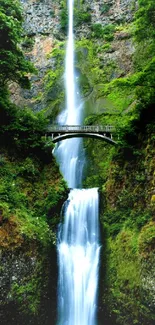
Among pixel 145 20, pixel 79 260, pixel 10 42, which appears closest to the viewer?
pixel 79 260

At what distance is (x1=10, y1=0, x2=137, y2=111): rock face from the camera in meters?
37.0

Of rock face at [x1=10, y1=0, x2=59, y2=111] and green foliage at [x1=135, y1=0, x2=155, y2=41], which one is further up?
rock face at [x1=10, y1=0, x2=59, y2=111]

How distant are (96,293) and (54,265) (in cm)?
225

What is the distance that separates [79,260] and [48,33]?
108 ft

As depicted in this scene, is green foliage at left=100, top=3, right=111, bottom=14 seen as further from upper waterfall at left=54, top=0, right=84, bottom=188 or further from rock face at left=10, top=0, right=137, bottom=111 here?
upper waterfall at left=54, top=0, right=84, bottom=188

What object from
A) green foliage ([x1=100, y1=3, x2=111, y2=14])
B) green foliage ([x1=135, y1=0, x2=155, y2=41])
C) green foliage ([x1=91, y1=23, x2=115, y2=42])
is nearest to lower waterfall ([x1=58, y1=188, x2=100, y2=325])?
green foliage ([x1=135, y1=0, x2=155, y2=41])

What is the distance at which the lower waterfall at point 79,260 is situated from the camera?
15008 mm

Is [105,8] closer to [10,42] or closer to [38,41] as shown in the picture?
[38,41]

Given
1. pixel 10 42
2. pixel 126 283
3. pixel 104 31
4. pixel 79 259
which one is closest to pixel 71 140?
pixel 10 42

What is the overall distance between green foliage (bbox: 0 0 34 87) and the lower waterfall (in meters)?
7.93

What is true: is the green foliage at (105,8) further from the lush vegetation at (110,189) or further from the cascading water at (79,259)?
the cascading water at (79,259)

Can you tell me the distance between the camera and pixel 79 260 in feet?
53.8

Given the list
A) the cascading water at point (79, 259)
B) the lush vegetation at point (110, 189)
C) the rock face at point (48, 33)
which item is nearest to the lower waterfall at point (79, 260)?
the cascading water at point (79, 259)

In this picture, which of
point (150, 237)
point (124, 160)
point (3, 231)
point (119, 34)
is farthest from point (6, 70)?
point (119, 34)
